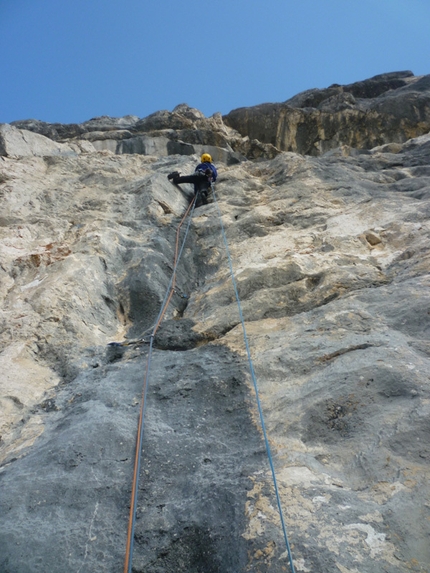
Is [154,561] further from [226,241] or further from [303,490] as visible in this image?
[226,241]

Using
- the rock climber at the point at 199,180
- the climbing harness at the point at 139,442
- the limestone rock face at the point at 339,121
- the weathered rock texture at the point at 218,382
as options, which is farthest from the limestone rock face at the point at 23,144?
the limestone rock face at the point at 339,121

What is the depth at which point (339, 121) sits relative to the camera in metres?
14.3

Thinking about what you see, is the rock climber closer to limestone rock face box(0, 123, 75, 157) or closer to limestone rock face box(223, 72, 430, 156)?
limestone rock face box(0, 123, 75, 157)

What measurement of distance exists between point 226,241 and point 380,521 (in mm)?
4815

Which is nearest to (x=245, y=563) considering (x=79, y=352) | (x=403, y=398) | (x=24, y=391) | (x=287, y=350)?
(x=403, y=398)

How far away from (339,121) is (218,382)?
1261 centimetres

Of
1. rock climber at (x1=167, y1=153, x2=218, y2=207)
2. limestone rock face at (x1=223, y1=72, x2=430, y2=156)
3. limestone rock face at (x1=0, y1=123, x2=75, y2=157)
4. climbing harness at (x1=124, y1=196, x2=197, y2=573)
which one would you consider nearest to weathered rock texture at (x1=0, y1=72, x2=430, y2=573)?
climbing harness at (x1=124, y1=196, x2=197, y2=573)

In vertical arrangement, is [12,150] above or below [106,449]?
above

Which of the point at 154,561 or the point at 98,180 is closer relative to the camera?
the point at 154,561

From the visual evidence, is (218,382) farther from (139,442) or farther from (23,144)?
(23,144)

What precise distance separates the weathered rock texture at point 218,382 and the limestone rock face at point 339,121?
7.13 meters

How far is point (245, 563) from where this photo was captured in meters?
2.22

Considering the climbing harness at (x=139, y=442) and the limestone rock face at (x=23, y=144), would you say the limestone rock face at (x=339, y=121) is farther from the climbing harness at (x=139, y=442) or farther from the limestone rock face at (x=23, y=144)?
the climbing harness at (x=139, y=442)

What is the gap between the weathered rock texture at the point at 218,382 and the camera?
2.35m
